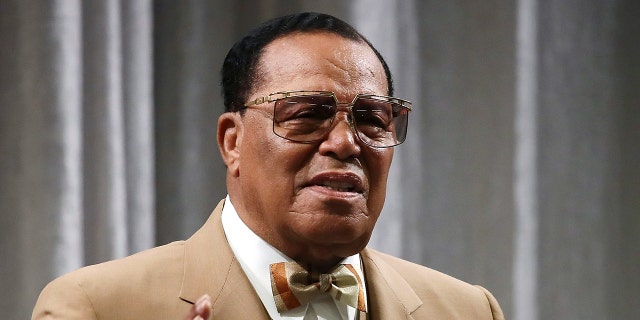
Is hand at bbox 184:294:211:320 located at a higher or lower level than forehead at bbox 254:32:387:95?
lower

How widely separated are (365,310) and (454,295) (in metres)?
0.22

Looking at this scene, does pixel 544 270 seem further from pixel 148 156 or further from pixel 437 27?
pixel 148 156

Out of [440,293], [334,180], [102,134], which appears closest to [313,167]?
[334,180]

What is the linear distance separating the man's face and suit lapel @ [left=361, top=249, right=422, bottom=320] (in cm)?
11

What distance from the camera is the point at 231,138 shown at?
150cm

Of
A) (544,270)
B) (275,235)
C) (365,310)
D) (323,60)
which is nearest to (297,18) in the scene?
(323,60)

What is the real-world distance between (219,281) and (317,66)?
34 cm

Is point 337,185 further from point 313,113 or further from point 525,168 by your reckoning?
point 525,168

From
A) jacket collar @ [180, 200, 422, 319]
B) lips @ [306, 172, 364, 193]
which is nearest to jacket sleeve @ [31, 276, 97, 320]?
jacket collar @ [180, 200, 422, 319]

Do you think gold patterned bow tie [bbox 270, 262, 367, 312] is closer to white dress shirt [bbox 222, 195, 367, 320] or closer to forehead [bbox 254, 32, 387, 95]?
white dress shirt [bbox 222, 195, 367, 320]

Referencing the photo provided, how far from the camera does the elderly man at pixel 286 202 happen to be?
4.49 ft

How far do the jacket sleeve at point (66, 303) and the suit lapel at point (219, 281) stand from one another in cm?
13

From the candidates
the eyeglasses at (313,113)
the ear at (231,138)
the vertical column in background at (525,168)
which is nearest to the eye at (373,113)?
the eyeglasses at (313,113)

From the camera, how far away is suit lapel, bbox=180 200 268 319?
4.54 feet
